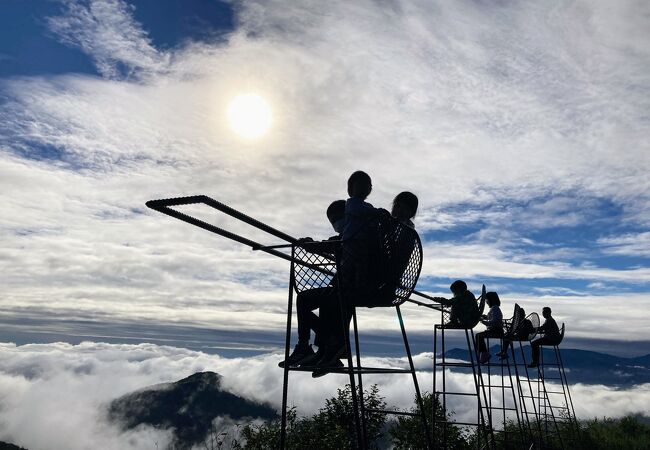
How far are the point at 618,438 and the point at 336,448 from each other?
14045mm

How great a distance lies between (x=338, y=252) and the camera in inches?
157

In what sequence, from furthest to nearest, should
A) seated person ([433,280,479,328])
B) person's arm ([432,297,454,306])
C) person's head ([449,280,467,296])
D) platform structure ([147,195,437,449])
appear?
person's head ([449,280,467,296]), seated person ([433,280,479,328]), person's arm ([432,297,454,306]), platform structure ([147,195,437,449])

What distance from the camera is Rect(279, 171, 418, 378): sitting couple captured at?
13.7 ft

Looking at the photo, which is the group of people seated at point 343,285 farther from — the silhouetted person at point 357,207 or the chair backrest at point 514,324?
the chair backrest at point 514,324

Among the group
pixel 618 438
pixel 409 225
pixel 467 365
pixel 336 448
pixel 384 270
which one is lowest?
pixel 336 448

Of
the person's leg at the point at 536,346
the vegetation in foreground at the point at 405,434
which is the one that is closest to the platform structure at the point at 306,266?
the vegetation in foreground at the point at 405,434

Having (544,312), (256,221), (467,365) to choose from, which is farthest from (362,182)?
(544,312)

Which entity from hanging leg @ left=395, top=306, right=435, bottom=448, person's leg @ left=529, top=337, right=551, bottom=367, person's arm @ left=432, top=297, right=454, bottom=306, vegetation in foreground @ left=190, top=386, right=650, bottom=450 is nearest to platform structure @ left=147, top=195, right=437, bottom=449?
hanging leg @ left=395, top=306, right=435, bottom=448

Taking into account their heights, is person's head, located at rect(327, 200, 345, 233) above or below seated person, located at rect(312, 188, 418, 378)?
above

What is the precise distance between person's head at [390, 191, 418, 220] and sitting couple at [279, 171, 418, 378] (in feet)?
1.32

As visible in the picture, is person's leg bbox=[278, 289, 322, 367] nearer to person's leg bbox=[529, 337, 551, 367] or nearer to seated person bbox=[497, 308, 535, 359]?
seated person bbox=[497, 308, 535, 359]

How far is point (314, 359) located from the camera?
4.20 metres

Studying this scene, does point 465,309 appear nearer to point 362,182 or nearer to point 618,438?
point 362,182

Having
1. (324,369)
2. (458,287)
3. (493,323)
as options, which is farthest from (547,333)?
(324,369)
